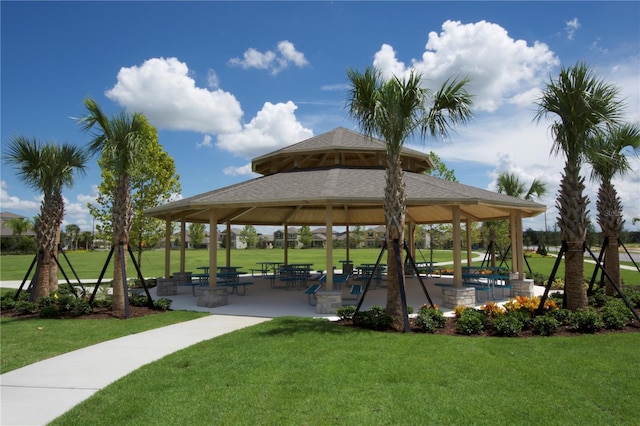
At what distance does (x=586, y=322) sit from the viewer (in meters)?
8.40

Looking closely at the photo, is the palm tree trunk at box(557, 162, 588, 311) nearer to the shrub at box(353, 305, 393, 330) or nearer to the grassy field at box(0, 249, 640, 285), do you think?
the shrub at box(353, 305, 393, 330)

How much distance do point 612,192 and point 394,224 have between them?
8951 mm

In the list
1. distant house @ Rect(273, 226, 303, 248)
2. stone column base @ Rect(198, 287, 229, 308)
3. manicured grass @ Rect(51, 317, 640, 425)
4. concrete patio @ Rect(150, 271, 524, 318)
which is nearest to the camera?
manicured grass @ Rect(51, 317, 640, 425)

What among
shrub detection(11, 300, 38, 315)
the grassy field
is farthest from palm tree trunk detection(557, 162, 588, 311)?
shrub detection(11, 300, 38, 315)

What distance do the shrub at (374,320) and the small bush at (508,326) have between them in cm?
225

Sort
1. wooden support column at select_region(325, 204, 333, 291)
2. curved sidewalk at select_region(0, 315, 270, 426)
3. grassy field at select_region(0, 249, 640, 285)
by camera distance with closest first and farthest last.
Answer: curved sidewalk at select_region(0, 315, 270, 426) → wooden support column at select_region(325, 204, 333, 291) → grassy field at select_region(0, 249, 640, 285)

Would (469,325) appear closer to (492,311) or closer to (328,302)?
(492,311)

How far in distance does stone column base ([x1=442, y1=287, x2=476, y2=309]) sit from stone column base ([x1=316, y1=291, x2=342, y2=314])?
342cm

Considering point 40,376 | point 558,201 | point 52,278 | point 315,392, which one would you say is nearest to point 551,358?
point 315,392

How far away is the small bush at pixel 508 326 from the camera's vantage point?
8.19 m

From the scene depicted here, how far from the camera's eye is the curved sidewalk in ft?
16.3

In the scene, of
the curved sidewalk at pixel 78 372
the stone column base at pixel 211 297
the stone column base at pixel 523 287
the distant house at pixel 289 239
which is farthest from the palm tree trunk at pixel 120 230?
the distant house at pixel 289 239

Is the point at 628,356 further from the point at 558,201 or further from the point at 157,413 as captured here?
the point at 157,413

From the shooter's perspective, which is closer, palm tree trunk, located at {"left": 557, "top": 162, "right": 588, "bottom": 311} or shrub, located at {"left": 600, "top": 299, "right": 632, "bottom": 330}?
shrub, located at {"left": 600, "top": 299, "right": 632, "bottom": 330}
